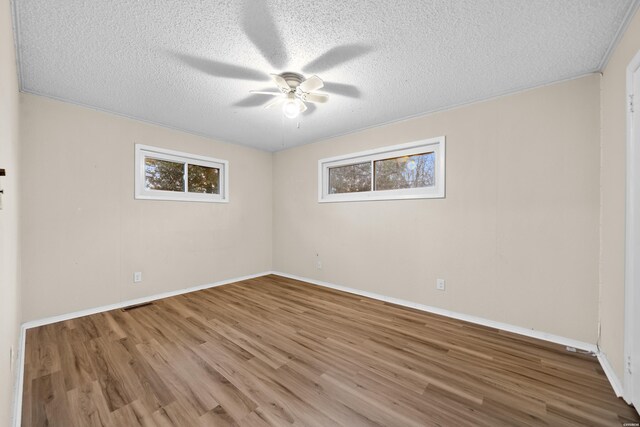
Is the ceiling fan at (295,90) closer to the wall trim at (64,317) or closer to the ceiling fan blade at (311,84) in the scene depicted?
the ceiling fan blade at (311,84)

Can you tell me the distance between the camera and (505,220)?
2520 millimetres

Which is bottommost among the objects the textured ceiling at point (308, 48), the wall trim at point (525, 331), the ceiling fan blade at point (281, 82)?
the wall trim at point (525, 331)

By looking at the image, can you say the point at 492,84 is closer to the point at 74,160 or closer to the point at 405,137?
the point at 405,137

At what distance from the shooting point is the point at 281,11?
1.53 m

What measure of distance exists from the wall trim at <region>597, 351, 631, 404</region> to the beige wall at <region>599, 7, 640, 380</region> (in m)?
0.04

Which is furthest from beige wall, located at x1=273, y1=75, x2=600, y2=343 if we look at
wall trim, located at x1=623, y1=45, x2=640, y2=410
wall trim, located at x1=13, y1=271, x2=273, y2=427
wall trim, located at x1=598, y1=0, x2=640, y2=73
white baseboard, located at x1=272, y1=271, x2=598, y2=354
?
wall trim, located at x1=13, y1=271, x2=273, y2=427

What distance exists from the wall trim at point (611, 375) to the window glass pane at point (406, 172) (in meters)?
2.02

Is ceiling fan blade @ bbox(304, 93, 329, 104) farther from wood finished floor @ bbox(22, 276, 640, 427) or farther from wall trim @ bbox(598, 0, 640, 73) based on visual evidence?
wood finished floor @ bbox(22, 276, 640, 427)

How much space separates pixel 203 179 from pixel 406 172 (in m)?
3.05

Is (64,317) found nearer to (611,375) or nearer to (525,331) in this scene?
(525,331)

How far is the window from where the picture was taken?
3070 mm

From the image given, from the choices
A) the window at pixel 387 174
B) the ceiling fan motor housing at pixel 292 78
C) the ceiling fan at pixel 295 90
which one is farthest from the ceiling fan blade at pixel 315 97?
the window at pixel 387 174

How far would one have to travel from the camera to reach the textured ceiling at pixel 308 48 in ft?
4.99

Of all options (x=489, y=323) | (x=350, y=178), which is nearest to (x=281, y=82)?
(x=350, y=178)
